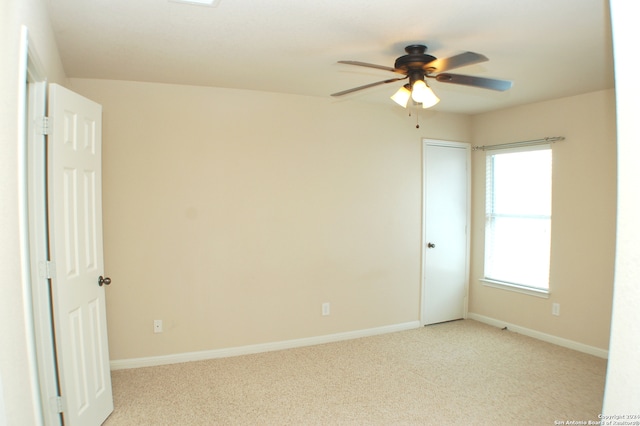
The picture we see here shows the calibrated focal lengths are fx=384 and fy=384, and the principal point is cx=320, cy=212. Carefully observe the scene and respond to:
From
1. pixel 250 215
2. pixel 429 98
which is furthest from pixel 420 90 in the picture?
pixel 250 215

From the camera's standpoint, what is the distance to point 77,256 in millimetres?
2311

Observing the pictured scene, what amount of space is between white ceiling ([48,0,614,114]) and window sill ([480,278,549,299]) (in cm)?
210

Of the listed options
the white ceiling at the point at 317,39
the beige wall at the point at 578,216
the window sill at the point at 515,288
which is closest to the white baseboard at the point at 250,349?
the window sill at the point at 515,288

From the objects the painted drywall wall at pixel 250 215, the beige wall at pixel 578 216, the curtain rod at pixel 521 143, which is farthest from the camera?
the curtain rod at pixel 521 143

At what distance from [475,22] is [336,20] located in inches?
31.7

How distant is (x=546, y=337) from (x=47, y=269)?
4452 millimetres

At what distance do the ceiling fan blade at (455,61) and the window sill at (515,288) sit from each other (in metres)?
2.97

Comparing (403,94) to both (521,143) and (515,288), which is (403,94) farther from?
(515,288)

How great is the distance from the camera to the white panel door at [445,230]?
181 inches

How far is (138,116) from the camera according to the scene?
3355 mm

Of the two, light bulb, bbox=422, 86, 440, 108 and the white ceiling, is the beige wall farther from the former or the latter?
light bulb, bbox=422, 86, 440, 108

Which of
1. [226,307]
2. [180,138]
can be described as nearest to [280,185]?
[180,138]

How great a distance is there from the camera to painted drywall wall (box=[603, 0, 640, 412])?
0.76 meters

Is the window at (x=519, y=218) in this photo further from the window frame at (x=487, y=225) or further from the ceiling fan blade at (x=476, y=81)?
the ceiling fan blade at (x=476, y=81)
